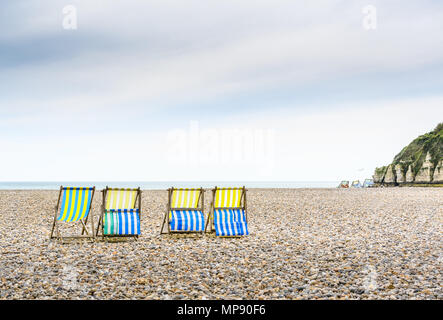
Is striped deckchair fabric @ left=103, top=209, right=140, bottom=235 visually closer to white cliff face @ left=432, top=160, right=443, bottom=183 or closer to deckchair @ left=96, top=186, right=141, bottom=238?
deckchair @ left=96, top=186, right=141, bottom=238

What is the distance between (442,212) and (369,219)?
408cm

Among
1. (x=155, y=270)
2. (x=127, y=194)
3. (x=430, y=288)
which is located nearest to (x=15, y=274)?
(x=155, y=270)

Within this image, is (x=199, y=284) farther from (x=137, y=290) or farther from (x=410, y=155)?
(x=410, y=155)

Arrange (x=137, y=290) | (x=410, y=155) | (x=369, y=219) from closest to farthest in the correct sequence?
(x=137, y=290), (x=369, y=219), (x=410, y=155)

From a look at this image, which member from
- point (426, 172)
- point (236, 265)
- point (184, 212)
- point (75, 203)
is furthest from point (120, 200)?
point (426, 172)

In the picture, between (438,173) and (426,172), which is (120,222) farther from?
(426,172)

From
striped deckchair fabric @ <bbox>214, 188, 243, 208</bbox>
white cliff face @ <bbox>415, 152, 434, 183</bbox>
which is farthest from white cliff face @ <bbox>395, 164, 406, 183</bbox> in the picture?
striped deckchair fabric @ <bbox>214, 188, 243, 208</bbox>

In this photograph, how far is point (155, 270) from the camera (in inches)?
283

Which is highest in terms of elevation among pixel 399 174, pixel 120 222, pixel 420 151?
pixel 420 151

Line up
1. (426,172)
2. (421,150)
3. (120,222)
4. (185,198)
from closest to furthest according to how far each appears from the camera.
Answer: (120,222) → (185,198) → (426,172) → (421,150)

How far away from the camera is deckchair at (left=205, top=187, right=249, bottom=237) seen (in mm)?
10547

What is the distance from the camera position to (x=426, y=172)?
184 ft

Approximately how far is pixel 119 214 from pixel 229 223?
102 inches

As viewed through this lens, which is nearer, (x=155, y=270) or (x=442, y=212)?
(x=155, y=270)
